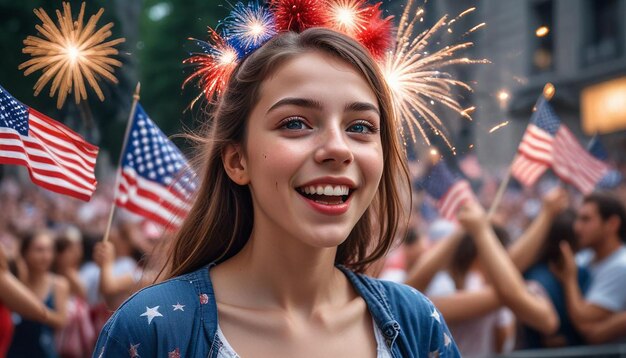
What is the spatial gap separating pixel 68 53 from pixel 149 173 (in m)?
1.69

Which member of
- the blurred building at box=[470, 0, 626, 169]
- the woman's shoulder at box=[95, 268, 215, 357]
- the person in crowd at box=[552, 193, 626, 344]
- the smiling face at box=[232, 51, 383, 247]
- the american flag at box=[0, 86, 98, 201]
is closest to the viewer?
the woman's shoulder at box=[95, 268, 215, 357]

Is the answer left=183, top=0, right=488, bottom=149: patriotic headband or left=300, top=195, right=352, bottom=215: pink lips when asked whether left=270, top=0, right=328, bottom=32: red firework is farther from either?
left=300, top=195, right=352, bottom=215: pink lips

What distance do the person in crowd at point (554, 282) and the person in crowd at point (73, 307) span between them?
3327 millimetres

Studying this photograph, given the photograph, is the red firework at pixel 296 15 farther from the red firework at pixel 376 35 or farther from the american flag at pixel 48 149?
the american flag at pixel 48 149

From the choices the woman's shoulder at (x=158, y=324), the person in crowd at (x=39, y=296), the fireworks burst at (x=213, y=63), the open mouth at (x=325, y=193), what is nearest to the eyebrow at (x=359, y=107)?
the open mouth at (x=325, y=193)

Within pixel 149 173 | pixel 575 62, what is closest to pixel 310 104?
pixel 149 173

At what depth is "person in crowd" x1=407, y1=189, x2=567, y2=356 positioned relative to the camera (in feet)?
15.2

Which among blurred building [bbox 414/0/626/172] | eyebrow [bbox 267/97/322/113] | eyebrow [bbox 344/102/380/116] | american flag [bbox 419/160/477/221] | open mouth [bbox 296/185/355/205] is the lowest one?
american flag [bbox 419/160/477/221]

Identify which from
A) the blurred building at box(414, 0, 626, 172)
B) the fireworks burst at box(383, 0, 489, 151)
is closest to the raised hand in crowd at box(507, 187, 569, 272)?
the fireworks burst at box(383, 0, 489, 151)

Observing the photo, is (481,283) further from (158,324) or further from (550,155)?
(158,324)

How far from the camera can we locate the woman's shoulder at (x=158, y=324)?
2102 millimetres

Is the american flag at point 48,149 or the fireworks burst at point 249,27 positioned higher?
the fireworks burst at point 249,27

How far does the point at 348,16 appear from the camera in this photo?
2572 millimetres

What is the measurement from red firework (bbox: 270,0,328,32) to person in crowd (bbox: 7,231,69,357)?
3.95 m
